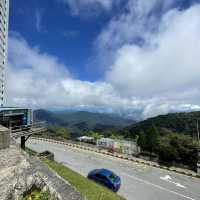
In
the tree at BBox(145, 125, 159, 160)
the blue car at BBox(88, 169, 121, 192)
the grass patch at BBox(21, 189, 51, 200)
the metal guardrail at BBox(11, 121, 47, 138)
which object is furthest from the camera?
the tree at BBox(145, 125, 159, 160)

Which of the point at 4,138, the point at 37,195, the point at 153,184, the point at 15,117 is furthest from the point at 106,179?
the point at 37,195

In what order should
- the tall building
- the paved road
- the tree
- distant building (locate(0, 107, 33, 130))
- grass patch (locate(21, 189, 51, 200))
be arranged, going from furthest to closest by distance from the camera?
the tree → the tall building → distant building (locate(0, 107, 33, 130)) → the paved road → grass patch (locate(21, 189, 51, 200))

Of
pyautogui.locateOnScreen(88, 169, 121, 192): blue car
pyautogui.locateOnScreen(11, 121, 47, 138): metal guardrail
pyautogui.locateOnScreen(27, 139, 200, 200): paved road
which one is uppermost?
pyautogui.locateOnScreen(11, 121, 47, 138): metal guardrail

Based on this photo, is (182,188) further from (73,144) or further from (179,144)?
(73,144)

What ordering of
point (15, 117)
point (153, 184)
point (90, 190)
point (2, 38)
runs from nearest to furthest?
point (90, 190), point (153, 184), point (2, 38), point (15, 117)

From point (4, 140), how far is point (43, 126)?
50.4 ft

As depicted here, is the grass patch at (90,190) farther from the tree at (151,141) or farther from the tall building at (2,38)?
the tree at (151,141)

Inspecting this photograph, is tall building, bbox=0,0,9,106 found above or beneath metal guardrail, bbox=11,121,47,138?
above

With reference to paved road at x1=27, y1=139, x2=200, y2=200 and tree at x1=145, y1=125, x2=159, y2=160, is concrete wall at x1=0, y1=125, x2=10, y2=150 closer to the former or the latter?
paved road at x1=27, y1=139, x2=200, y2=200

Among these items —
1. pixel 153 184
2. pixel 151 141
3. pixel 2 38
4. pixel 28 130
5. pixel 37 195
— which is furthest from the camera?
pixel 151 141

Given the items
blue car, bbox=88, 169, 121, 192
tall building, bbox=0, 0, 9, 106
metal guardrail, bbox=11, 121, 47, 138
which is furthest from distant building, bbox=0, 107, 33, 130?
blue car, bbox=88, 169, 121, 192

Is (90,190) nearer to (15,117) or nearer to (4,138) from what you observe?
(4,138)

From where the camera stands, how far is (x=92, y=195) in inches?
314

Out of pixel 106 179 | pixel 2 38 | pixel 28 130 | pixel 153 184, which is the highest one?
pixel 2 38
